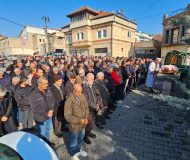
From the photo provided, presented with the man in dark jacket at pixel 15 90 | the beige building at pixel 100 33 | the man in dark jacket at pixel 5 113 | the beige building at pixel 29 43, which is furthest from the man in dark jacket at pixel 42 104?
the beige building at pixel 29 43

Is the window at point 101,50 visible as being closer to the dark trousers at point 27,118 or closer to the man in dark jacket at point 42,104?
the dark trousers at point 27,118

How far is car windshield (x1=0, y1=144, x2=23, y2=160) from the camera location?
7.29 feet

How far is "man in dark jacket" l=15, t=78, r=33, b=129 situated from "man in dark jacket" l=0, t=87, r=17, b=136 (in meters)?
0.32

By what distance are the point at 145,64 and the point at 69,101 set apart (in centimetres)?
911

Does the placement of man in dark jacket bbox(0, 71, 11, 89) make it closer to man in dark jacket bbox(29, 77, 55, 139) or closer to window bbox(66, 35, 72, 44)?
man in dark jacket bbox(29, 77, 55, 139)

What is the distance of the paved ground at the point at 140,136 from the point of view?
12.2 ft

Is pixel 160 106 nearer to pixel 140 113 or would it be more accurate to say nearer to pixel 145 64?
pixel 140 113

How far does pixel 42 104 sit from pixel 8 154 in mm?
1293

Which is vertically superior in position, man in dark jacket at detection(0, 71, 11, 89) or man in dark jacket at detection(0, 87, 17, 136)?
man in dark jacket at detection(0, 71, 11, 89)

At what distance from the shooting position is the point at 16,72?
5680 mm

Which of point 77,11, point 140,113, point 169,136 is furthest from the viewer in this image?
point 77,11

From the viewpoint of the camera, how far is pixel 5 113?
374 cm

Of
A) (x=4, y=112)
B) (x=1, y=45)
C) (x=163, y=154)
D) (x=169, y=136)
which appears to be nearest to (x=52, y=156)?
(x=4, y=112)

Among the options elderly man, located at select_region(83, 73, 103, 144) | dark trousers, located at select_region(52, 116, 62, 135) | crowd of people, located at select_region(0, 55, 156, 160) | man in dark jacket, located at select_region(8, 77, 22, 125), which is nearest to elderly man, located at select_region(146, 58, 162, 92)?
crowd of people, located at select_region(0, 55, 156, 160)
